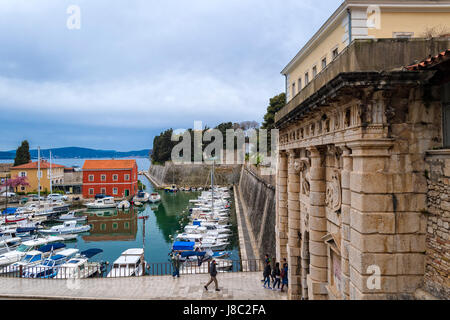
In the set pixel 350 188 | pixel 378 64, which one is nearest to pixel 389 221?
pixel 350 188

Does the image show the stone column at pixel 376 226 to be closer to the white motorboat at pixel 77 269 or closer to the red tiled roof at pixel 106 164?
the white motorboat at pixel 77 269

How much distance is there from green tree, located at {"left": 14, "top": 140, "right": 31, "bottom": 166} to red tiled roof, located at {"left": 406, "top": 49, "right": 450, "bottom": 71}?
7419 cm

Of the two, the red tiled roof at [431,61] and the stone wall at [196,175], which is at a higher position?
the red tiled roof at [431,61]

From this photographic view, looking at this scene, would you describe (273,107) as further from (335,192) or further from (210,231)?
(335,192)

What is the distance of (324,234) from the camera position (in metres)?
7.74

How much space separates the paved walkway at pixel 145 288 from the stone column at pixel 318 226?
12.4 ft

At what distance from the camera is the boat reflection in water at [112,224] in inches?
1246

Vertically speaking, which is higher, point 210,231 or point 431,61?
point 431,61

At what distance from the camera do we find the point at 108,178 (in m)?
50.5

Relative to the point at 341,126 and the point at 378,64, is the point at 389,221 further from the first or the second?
the point at 378,64

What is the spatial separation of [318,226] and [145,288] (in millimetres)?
7887

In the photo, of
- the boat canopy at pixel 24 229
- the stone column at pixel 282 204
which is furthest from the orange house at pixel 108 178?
the stone column at pixel 282 204

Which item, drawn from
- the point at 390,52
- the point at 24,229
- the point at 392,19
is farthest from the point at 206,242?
the point at 390,52

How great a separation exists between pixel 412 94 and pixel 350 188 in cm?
191
